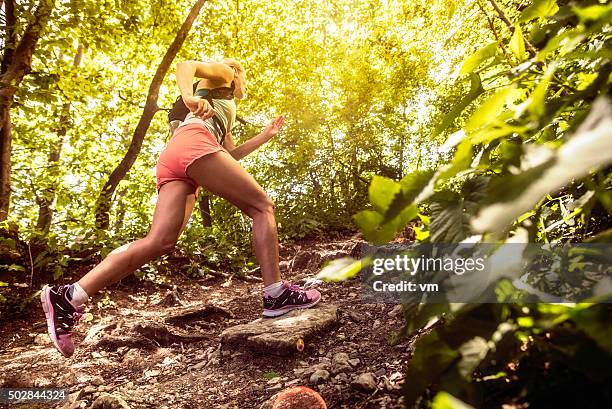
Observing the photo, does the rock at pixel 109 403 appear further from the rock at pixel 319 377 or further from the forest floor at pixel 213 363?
the rock at pixel 319 377

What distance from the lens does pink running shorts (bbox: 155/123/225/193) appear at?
96.7 inches

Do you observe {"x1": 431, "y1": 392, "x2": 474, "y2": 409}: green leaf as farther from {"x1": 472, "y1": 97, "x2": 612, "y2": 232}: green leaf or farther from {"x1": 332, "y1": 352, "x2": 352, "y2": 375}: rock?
{"x1": 332, "y1": 352, "x2": 352, "y2": 375}: rock

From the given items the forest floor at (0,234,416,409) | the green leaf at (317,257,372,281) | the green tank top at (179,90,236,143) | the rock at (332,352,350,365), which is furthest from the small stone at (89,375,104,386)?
the green leaf at (317,257,372,281)

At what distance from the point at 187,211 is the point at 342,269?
7.79 feet

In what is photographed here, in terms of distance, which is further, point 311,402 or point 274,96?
point 274,96

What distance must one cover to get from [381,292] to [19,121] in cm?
1135

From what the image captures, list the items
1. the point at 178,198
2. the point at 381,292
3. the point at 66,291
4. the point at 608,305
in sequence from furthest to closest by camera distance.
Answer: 1. the point at 381,292
2. the point at 178,198
3. the point at 66,291
4. the point at 608,305

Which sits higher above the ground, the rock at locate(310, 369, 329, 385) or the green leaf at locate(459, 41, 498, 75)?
the green leaf at locate(459, 41, 498, 75)

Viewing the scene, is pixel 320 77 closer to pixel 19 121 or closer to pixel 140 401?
pixel 19 121

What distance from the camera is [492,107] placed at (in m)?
0.41

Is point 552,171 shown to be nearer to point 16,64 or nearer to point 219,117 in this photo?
point 219,117

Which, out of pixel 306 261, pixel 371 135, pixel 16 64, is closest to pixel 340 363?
pixel 306 261

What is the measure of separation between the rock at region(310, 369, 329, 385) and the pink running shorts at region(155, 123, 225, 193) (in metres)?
1.47

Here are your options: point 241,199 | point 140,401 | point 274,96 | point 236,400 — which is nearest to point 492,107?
point 236,400
